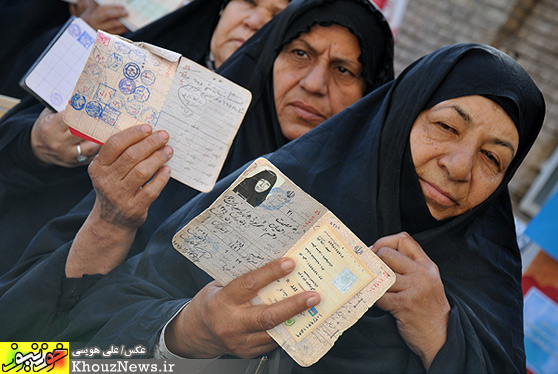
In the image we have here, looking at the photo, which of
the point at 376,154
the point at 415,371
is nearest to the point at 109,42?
the point at 376,154

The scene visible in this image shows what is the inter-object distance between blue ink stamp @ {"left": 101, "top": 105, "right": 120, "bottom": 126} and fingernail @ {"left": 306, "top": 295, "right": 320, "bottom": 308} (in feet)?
2.11

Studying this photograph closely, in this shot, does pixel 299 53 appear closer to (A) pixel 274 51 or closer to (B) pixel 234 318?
(A) pixel 274 51

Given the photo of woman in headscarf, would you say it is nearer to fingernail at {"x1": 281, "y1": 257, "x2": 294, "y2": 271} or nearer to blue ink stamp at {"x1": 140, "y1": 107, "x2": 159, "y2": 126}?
fingernail at {"x1": 281, "y1": 257, "x2": 294, "y2": 271}

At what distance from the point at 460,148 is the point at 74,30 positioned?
1.23m

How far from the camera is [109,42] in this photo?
1.15m

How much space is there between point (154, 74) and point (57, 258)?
0.60 metres

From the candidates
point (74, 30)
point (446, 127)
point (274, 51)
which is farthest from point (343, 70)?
point (74, 30)

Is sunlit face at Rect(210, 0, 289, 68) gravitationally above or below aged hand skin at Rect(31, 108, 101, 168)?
above

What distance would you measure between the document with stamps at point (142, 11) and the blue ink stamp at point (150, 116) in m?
1.17

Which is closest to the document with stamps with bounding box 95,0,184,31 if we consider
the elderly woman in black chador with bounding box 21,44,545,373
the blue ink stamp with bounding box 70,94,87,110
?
the blue ink stamp with bounding box 70,94,87,110

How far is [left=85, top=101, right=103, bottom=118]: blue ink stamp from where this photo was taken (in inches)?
46.5

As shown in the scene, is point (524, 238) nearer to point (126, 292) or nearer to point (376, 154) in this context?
point (376, 154)

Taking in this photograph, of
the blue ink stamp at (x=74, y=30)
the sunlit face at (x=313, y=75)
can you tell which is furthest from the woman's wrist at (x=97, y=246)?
the sunlit face at (x=313, y=75)

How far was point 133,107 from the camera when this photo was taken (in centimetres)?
118
